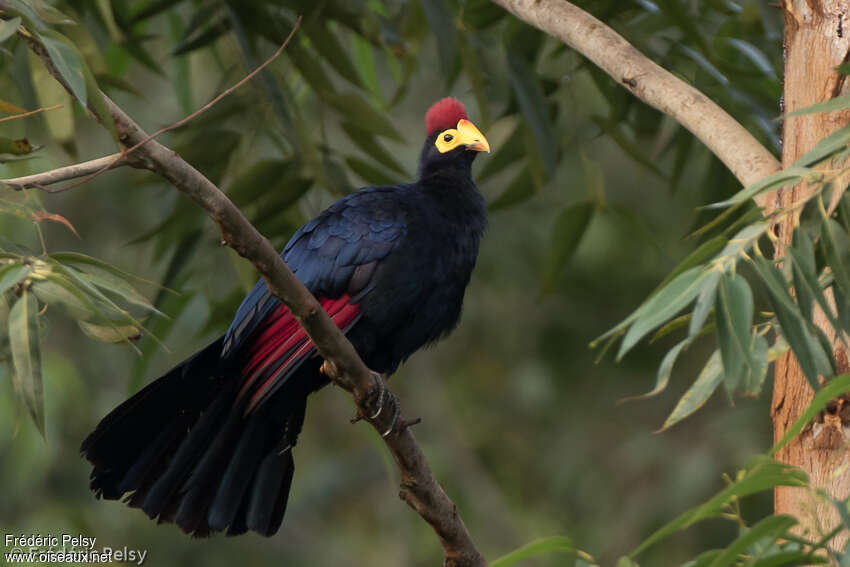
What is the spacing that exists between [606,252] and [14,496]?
3.70 meters

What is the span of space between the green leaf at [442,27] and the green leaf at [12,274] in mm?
1666

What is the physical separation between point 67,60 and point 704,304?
101 cm

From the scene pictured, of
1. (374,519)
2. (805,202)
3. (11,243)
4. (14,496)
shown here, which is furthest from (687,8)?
(374,519)

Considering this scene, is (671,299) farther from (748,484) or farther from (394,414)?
(394,414)

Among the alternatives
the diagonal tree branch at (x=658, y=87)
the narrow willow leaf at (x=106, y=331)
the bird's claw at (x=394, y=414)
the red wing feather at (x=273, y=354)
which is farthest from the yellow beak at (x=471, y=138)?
the narrow willow leaf at (x=106, y=331)

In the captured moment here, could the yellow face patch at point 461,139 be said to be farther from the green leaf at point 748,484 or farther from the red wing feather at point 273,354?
the green leaf at point 748,484

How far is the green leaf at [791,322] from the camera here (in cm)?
141

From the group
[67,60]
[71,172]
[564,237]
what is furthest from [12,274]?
[564,237]

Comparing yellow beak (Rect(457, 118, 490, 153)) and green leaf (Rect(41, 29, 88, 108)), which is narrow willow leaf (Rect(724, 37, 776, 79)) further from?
green leaf (Rect(41, 29, 88, 108))

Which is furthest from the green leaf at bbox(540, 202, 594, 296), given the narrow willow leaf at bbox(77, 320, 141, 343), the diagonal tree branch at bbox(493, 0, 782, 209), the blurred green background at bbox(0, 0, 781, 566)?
the narrow willow leaf at bbox(77, 320, 141, 343)

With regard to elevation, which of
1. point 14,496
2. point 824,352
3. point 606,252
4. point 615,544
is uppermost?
point 824,352

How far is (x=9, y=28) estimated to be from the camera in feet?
5.11

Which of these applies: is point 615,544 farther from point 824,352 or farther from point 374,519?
point 824,352

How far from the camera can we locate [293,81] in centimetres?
410
